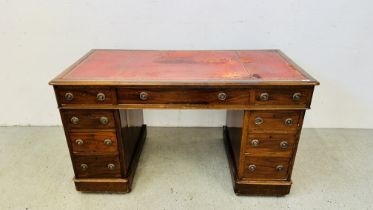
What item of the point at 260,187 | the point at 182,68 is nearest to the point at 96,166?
the point at 182,68

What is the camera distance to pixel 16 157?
1.88 meters

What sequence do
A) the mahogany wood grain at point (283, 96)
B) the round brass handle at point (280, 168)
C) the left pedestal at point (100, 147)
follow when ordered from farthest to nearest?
the round brass handle at point (280, 168) < the left pedestal at point (100, 147) < the mahogany wood grain at point (283, 96)

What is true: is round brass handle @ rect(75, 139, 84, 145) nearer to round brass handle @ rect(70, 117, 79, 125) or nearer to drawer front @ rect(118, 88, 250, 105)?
round brass handle @ rect(70, 117, 79, 125)

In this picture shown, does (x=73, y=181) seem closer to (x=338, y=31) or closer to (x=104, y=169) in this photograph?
(x=104, y=169)

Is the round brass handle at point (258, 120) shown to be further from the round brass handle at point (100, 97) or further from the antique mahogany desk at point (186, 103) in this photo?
the round brass handle at point (100, 97)

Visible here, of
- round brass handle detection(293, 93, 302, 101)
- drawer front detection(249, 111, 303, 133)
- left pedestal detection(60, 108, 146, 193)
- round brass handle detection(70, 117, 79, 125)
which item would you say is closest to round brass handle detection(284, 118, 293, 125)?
drawer front detection(249, 111, 303, 133)

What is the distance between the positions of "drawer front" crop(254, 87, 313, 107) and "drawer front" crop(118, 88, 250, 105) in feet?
0.21

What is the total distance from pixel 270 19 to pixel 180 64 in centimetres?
80

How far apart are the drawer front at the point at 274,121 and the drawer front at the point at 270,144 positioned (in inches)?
1.5

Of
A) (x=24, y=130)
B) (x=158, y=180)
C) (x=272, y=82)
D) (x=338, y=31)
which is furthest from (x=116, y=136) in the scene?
(x=338, y=31)

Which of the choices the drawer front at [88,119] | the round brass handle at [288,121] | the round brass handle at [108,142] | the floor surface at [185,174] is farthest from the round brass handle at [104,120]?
the round brass handle at [288,121]

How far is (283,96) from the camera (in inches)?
50.1

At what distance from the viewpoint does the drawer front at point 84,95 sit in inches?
49.8

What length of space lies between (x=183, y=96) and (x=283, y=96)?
19.2 inches
